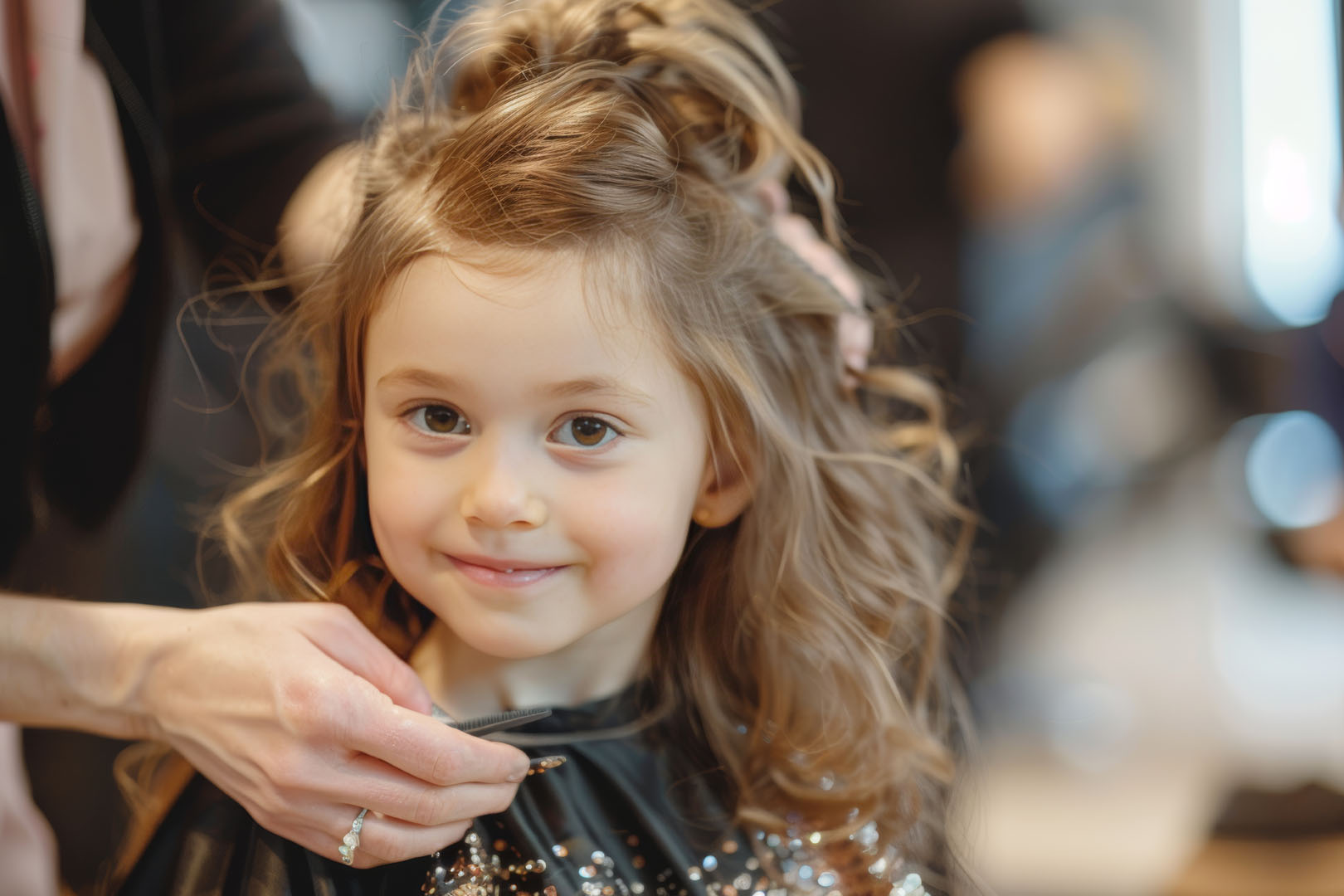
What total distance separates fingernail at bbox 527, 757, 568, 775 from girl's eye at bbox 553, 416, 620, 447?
23cm

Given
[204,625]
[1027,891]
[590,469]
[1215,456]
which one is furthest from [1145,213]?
[204,625]

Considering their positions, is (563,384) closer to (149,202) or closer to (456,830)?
(456,830)

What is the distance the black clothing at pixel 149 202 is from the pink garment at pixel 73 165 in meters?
0.01

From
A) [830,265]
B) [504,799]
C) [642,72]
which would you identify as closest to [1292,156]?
[830,265]

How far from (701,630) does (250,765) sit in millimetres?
332

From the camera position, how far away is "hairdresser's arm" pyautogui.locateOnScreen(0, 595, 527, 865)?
63 cm

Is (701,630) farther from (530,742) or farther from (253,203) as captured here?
(253,203)

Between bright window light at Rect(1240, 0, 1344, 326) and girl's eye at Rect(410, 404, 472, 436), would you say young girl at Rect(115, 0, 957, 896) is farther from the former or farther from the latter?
bright window light at Rect(1240, 0, 1344, 326)

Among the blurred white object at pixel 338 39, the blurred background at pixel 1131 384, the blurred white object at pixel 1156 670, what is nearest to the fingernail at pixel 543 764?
the blurred white object at pixel 338 39

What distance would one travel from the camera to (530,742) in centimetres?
73

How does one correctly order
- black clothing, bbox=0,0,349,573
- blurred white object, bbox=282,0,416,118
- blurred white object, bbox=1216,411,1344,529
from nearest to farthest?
1. black clothing, bbox=0,0,349,573
2. blurred white object, bbox=282,0,416,118
3. blurred white object, bbox=1216,411,1344,529

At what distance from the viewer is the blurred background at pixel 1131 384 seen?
1604mm

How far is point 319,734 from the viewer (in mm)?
630

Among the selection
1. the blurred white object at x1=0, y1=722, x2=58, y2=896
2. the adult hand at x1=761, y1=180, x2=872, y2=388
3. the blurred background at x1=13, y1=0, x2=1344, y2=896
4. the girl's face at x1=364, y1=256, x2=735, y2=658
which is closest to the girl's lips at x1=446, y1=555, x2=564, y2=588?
the girl's face at x1=364, y1=256, x2=735, y2=658
